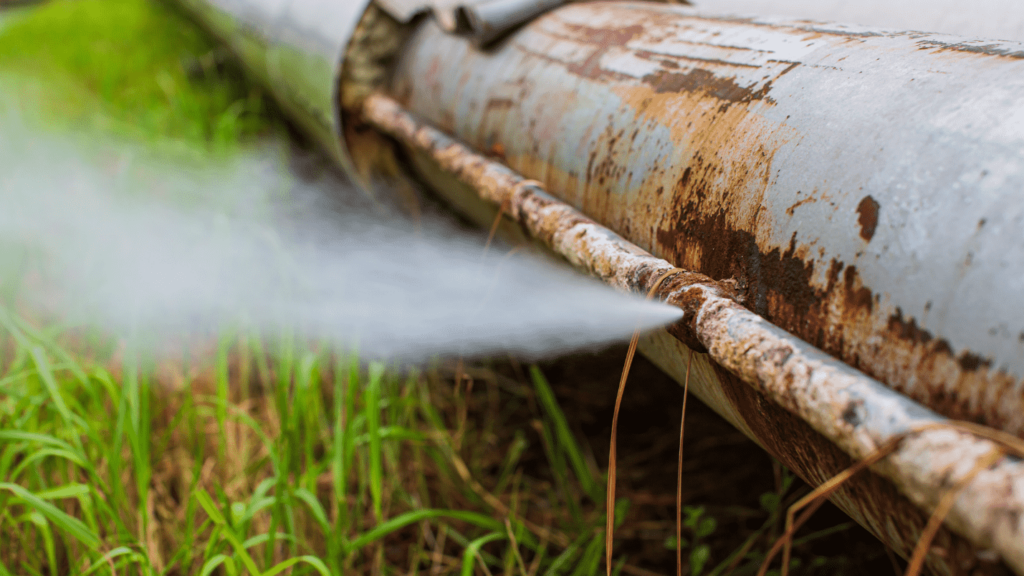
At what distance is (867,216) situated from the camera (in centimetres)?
69

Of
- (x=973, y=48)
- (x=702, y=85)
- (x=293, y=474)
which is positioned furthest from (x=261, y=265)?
(x=973, y=48)

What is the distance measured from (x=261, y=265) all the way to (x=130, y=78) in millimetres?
2728

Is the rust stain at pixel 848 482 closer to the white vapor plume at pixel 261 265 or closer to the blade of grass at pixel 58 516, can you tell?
the white vapor plume at pixel 261 265

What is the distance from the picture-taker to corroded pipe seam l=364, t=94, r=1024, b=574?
503mm

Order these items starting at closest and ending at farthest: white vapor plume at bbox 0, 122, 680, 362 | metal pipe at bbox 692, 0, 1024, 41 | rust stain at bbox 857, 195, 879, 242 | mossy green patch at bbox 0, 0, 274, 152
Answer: rust stain at bbox 857, 195, 879, 242 → metal pipe at bbox 692, 0, 1024, 41 → white vapor plume at bbox 0, 122, 680, 362 → mossy green patch at bbox 0, 0, 274, 152

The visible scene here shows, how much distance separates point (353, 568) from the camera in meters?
1.39

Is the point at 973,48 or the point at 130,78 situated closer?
the point at 973,48

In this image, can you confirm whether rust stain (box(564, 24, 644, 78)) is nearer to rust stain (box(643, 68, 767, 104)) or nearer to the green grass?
rust stain (box(643, 68, 767, 104))

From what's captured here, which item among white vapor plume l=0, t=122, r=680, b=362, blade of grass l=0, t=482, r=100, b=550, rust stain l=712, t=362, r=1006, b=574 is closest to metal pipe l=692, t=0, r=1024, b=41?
rust stain l=712, t=362, r=1006, b=574

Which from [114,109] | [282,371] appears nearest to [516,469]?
[282,371]

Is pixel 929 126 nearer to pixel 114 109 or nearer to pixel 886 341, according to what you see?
pixel 886 341

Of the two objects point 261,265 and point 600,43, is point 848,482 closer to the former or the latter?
point 600,43

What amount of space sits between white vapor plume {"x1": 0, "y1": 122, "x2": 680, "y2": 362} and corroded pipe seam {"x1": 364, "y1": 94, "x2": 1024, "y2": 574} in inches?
11.1

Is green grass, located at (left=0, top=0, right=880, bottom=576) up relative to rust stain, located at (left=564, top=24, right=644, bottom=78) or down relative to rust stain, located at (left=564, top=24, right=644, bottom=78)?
down
